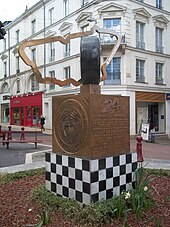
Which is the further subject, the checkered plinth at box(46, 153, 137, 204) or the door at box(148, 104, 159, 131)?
the door at box(148, 104, 159, 131)

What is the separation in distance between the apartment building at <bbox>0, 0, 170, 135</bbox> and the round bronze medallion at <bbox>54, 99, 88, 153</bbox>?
51.9ft

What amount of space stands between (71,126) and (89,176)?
0.80m

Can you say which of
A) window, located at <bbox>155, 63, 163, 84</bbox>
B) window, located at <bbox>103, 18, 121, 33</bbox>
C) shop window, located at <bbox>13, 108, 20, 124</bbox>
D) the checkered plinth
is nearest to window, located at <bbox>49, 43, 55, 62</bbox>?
window, located at <bbox>103, 18, 121, 33</bbox>

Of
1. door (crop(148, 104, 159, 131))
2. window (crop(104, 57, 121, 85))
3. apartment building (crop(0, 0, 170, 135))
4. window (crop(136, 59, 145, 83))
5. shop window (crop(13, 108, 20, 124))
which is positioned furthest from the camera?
shop window (crop(13, 108, 20, 124))

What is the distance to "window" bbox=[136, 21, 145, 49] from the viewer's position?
20.8m

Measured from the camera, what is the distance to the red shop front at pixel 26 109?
1092 inches

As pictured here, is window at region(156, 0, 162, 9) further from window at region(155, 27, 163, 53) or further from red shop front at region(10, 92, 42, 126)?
red shop front at region(10, 92, 42, 126)

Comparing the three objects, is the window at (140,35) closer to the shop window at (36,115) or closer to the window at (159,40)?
the window at (159,40)

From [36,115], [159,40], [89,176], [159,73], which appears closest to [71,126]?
[89,176]

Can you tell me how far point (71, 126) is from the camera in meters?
3.90

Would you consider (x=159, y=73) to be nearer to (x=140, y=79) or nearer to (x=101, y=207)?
(x=140, y=79)

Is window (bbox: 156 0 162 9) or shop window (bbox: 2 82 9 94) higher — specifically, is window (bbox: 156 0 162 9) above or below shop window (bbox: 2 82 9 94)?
above

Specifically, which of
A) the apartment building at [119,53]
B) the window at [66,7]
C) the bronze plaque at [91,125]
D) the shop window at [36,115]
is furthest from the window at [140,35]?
the bronze plaque at [91,125]

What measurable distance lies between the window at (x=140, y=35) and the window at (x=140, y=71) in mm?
1166
